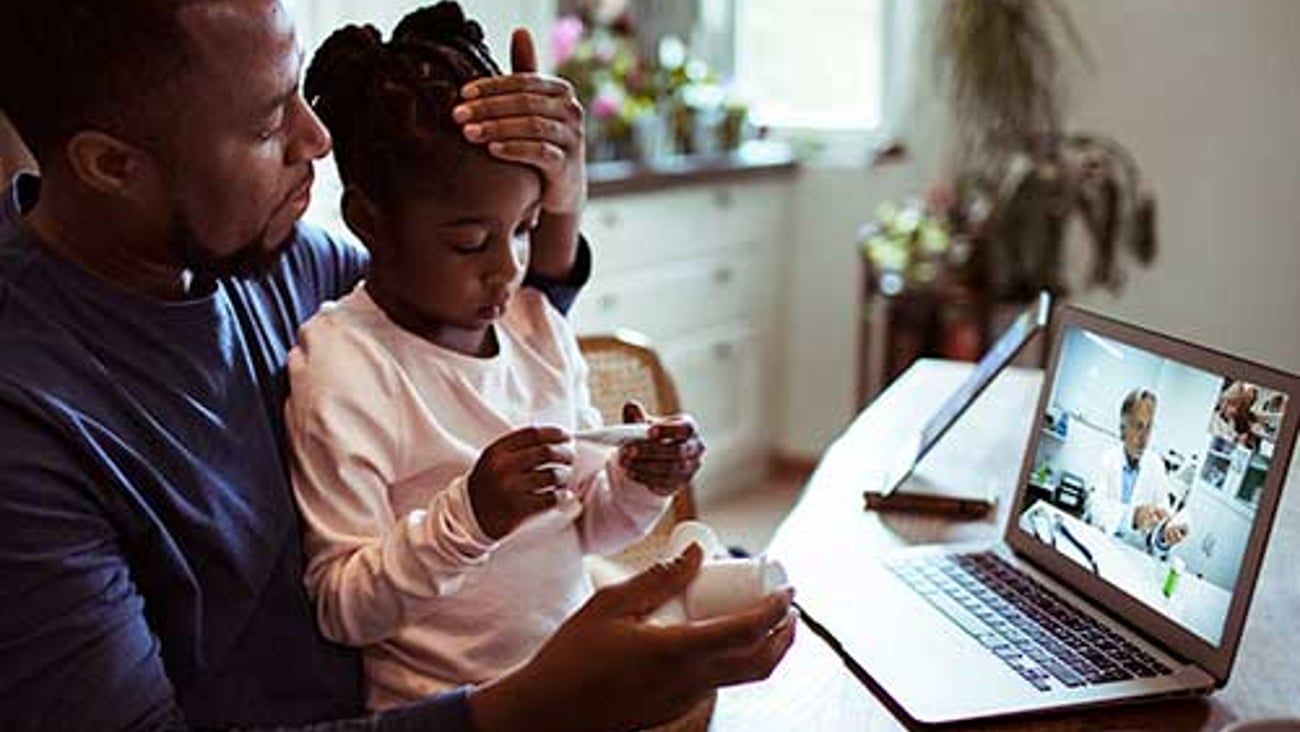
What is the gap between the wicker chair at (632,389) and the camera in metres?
1.72

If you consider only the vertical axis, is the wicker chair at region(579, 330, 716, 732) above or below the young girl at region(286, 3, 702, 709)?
below

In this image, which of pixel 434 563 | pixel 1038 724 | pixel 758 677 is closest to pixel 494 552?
pixel 434 563

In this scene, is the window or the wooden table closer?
the wooden table

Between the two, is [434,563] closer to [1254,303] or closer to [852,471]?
[852,471]

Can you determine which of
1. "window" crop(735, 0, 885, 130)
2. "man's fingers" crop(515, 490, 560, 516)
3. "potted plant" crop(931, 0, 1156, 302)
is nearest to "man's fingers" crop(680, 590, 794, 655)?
"man's fingers" crop(515, 490, 560, 516)

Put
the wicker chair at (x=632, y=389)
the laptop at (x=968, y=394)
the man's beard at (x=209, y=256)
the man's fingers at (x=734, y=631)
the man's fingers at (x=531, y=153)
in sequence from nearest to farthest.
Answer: the man's fingers at (x=734, y=631) → the man's beard at (x=209, y=256) → the man's fingers at (x=531, y=153) → the laptop at (x=968, y=394) → the wicker chair at (x=632, y=389)

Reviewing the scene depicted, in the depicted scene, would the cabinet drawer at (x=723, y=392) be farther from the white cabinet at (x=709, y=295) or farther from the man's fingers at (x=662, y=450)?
the man's fingers at (x=662, y=450)

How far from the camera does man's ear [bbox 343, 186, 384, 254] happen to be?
113 centimetres

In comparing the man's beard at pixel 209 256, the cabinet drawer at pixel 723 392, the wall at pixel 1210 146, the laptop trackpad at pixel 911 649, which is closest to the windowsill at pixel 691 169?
the cabinet drawer at pixel 723 392

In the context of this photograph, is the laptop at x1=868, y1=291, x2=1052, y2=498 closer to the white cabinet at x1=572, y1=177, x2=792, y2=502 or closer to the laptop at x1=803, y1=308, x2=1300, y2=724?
the laptop at x1=803, y1=308, x2=1300, y2=724

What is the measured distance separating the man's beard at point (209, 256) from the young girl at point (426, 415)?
0.33ft

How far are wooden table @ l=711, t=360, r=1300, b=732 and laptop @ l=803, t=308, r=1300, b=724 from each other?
0.7 inches

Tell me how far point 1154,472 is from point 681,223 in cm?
266

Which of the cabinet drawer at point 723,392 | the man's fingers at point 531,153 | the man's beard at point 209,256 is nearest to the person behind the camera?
the man's beard at point 209,256
